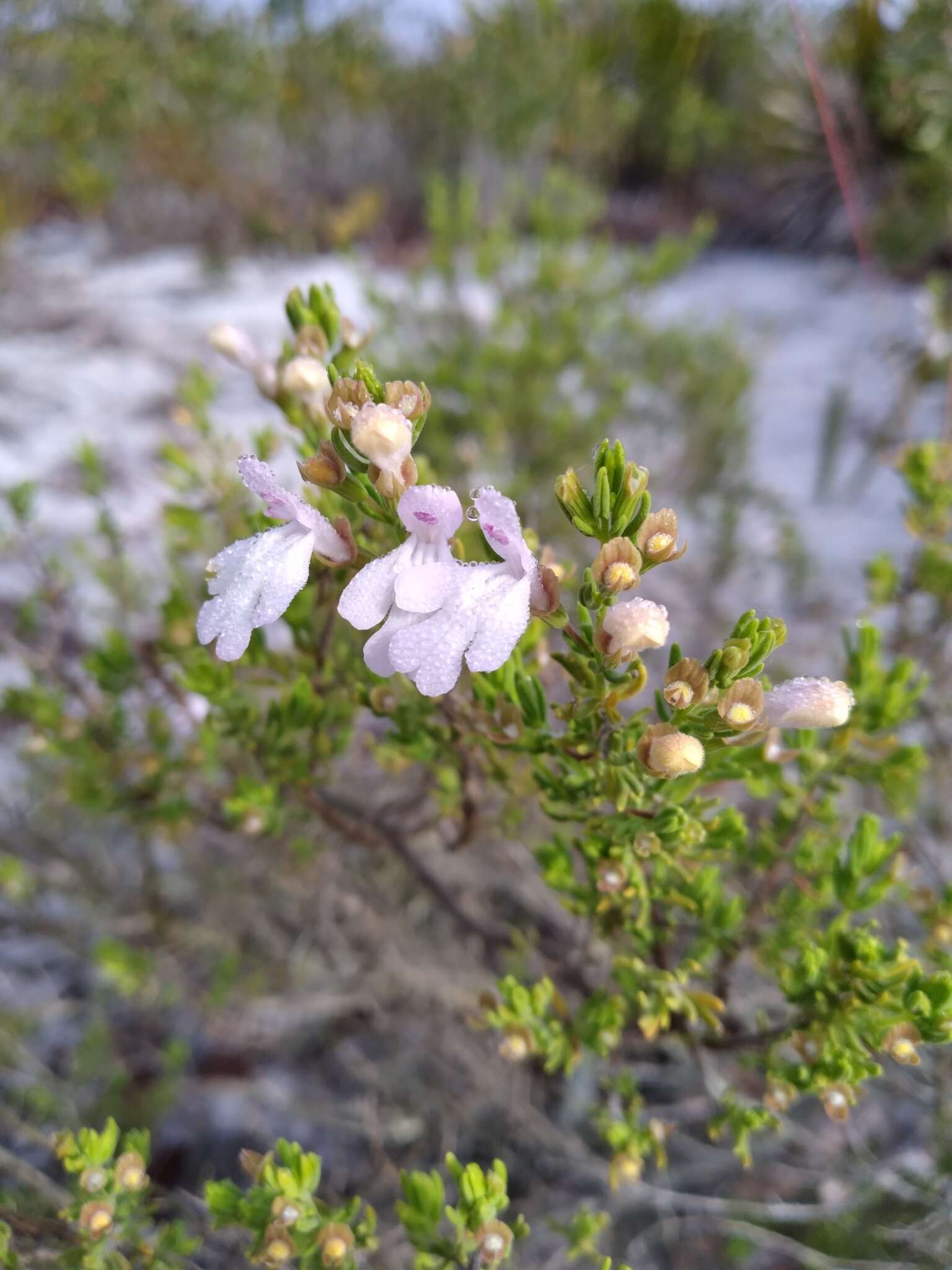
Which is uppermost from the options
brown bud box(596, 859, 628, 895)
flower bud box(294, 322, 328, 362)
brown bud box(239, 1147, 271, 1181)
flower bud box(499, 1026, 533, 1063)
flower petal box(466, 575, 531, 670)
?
flower bud box(294, 322, 328, 362)

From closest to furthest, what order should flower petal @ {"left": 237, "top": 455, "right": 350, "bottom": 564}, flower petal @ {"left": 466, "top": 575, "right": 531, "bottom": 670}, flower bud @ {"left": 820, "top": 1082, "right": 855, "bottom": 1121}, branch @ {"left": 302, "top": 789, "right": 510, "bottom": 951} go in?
flower petal @ {"left": 466, "top": 575, "right": 531, "bottom": 670} → flower petal @ {"left": 237, "top": 455, "right": 350, "bottom": 564} → flower bud @ {"left": 820, "top": 1082, "right": 855, "bottom": 1121} → branch @ {"left": 302, "top": 789, "right": 510, "bottom": 951}

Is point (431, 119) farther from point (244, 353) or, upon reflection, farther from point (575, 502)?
point (575, 502)

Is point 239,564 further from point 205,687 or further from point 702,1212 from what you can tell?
point 702,1212

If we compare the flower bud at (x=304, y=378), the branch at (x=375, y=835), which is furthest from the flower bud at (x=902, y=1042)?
the flower bud at (x=304, y=378)

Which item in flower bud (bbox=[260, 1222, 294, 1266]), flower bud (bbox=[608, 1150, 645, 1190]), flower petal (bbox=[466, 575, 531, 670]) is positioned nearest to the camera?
flower petal (bbox=[466, 575, 531, 670])

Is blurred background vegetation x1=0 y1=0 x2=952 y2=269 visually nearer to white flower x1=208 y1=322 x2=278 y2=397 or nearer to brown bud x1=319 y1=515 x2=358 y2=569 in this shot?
white flower x1=208 y1=322 x2=278 y2=397

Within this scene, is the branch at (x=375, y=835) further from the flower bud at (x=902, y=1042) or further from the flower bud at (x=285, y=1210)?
the flower bud at (x=902, y=1042)

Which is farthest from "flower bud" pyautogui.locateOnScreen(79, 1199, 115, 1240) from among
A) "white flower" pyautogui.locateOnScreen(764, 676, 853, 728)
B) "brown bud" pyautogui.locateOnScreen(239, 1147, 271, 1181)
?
"white flower" pyautogui.locateOnScreen(764, 676, 853, 728)
